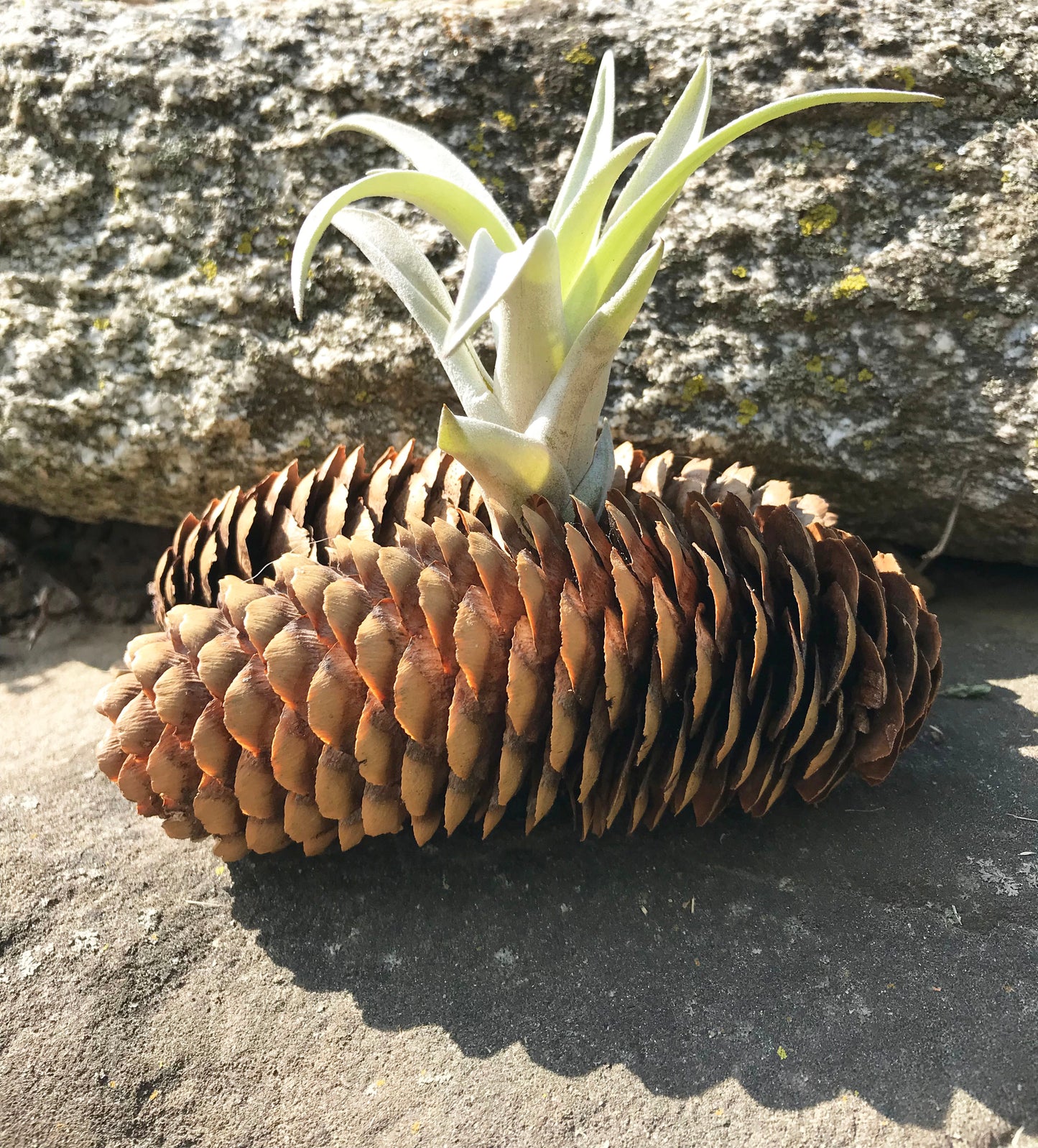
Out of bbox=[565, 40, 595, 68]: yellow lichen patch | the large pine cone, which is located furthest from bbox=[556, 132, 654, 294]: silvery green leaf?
bbox=[565, 40, 595, 68]: yellow lichen patch

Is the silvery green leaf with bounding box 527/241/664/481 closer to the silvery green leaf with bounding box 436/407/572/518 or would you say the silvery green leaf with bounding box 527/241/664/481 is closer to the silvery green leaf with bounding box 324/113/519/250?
the silvery green leaf with bounding box 436/407/572/518

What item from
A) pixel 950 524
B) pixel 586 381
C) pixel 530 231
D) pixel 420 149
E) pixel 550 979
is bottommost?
pixel 550 979

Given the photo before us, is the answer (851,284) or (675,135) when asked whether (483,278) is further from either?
(851,284)

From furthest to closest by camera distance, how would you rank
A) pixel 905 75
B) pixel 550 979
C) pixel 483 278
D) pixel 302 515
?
1. pixel 905 75
2. pixel 302 515
3. pixel 550 979
4. pixel 483 278

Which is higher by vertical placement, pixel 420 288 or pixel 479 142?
pixel 479 142

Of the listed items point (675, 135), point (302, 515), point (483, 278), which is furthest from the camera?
point (302, 515)

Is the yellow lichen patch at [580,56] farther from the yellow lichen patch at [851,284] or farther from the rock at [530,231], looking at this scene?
the yellow lichen patch at [851,284]

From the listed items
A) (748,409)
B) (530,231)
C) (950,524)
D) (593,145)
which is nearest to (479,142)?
(530,231)
